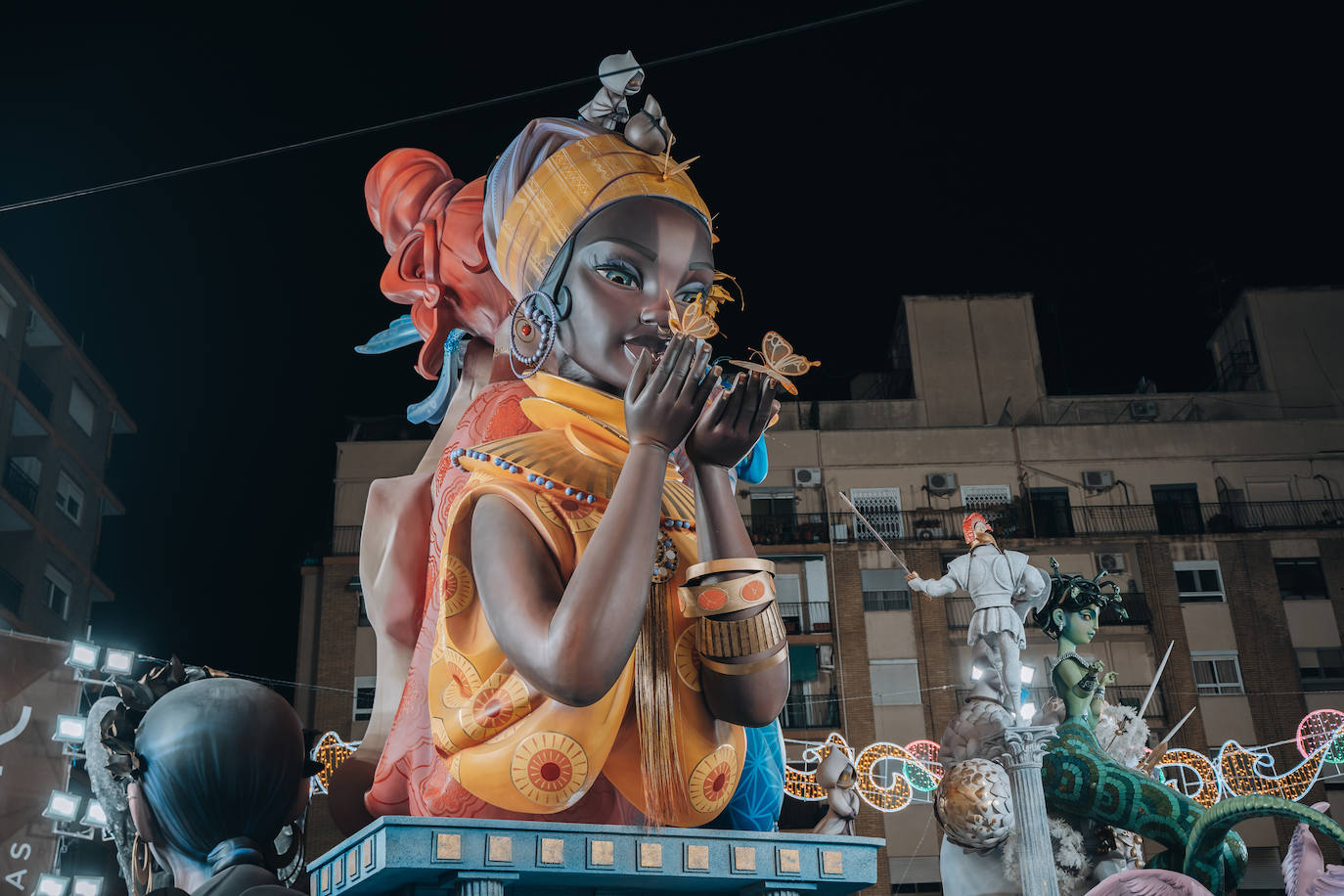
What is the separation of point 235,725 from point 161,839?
32cm

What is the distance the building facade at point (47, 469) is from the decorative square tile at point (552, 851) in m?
20.5

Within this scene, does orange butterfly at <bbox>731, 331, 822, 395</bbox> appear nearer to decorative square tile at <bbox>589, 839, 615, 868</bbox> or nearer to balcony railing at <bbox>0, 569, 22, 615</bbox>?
decorative square tile at <bbox>589, 839, 615, 868</bbox>

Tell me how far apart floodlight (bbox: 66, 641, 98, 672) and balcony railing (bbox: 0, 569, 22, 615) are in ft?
43.6

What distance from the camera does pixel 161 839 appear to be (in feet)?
10.1

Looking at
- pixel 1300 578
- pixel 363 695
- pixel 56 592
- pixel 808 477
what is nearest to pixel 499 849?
pixel 363 695

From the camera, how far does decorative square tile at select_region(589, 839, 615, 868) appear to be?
331 cm

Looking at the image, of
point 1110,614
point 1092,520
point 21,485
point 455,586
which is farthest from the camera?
point 1092,520

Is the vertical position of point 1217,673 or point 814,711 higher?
point 1217,673

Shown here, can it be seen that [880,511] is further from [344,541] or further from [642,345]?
[642,345]

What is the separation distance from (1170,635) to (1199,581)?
145cm

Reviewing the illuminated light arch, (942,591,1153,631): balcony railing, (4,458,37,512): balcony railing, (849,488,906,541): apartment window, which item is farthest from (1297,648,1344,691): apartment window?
(4,458,37,512): balcony railing

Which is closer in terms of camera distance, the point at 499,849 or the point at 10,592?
the point at 499,849

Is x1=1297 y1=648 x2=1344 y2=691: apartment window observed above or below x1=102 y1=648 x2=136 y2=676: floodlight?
above

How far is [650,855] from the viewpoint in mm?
3363
